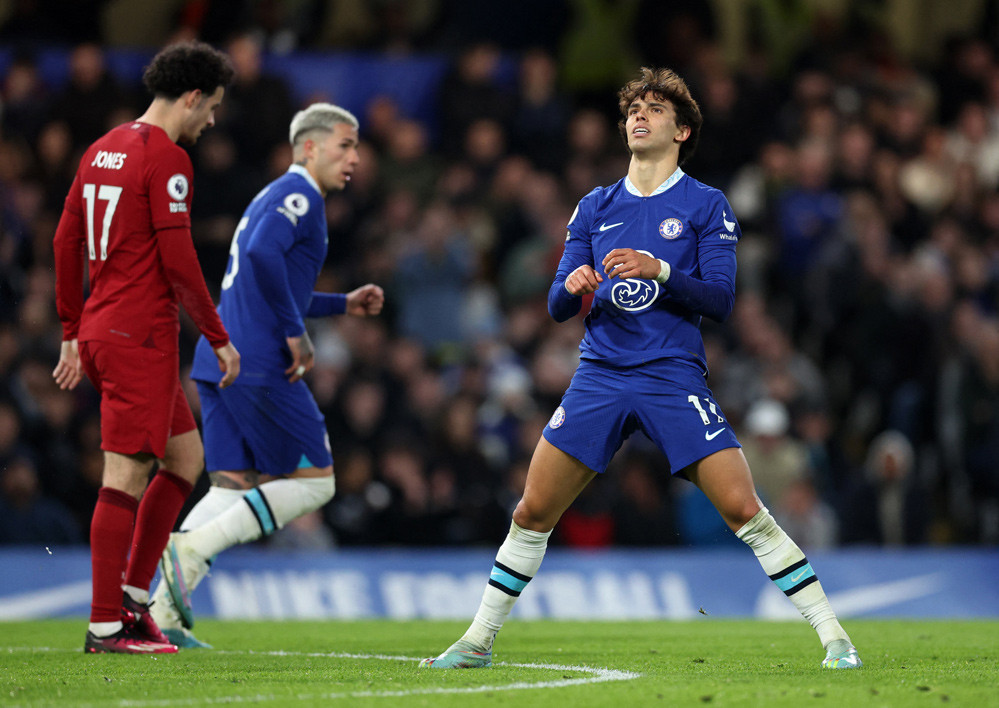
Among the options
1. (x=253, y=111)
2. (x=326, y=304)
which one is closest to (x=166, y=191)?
(x=326, y=304)

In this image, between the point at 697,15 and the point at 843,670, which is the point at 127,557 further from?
the point at 697,15

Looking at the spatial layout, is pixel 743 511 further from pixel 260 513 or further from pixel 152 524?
pixel 152 524

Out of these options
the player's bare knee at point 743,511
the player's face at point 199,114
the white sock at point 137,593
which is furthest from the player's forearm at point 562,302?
the white sock at point 137,593

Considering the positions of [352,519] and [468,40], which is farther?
[468,40]

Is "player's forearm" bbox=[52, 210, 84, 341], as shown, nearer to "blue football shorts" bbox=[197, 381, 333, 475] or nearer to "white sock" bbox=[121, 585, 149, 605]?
"blue football shorts" bbox=[197, 381, 333, 475]

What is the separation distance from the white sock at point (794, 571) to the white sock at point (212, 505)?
2.89 metres

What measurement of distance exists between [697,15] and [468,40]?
2.74m

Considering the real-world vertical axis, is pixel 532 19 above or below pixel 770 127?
above

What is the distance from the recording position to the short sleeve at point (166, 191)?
6254 millimetres

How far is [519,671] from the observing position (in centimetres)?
564

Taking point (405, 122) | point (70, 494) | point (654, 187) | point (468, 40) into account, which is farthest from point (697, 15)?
point (654, 187)

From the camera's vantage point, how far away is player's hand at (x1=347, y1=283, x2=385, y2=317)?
7.41m

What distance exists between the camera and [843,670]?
5.55 m

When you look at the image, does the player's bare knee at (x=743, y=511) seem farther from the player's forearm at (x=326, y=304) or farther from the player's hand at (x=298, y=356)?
the player's forearm at (x=326, y=304)
